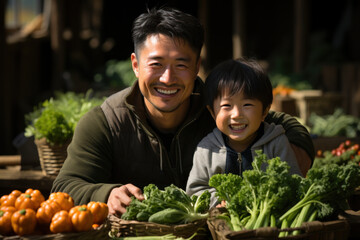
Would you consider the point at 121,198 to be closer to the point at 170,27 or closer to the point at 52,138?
the point at 170,27

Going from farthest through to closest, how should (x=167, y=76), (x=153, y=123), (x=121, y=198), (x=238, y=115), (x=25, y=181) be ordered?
(x=25, y=181)
(x=153, y=123)
(x=167, y=76)
(x=238, y=115)
(x=121, y=198)

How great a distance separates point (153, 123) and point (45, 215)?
1296 mm

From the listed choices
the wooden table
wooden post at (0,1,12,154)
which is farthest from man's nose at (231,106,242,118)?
wooden post at (0,1,12,154)

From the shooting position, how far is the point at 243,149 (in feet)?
10.8

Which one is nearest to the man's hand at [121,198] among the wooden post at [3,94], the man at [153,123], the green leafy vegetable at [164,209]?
the green leafy vegetable at [164,209]

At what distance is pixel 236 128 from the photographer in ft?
10.3

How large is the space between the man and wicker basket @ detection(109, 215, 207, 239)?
517 mm

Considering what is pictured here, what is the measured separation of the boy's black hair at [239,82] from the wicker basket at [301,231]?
890mm

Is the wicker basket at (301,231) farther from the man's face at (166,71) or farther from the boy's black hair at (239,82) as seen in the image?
the man's face at (166,71)

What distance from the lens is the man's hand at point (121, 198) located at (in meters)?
2.89

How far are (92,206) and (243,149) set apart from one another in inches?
42.8

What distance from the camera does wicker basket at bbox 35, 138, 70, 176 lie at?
14.1ft

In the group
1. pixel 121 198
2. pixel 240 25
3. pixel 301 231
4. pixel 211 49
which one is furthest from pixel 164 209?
pixel 211 49

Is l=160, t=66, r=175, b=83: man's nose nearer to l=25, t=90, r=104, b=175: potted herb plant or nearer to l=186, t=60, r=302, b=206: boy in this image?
l=186, t=60, r=302, b=206: boy
